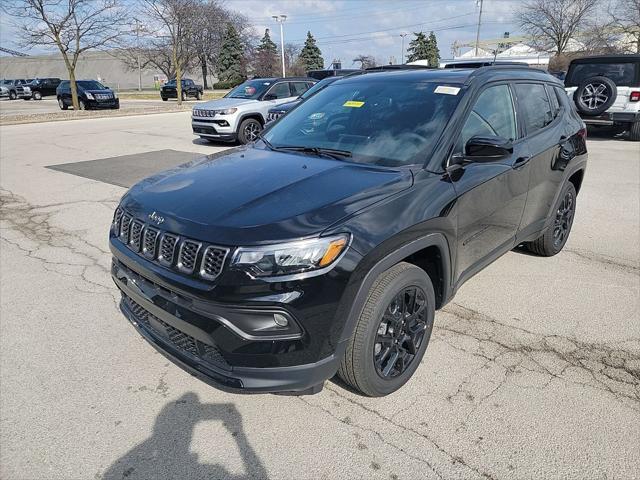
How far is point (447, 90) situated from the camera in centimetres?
317

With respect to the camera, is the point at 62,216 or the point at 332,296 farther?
the point at 62,216

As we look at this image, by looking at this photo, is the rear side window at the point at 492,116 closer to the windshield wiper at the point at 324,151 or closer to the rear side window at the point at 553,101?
the windshield wiper at the point at 324,151

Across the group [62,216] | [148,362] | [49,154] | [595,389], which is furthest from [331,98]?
[49,154]

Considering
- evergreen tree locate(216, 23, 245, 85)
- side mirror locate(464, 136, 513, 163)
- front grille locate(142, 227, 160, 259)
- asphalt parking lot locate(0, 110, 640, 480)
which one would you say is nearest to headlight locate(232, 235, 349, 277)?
front grille locate(142, 227, 160, 259)

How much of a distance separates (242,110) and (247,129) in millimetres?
490

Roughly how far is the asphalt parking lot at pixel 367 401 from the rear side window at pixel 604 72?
29.9 ft

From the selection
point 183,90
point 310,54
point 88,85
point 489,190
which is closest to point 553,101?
point 489,190

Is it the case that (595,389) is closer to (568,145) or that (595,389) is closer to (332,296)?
(332,296)

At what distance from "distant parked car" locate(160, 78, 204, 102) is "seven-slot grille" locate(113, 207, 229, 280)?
37381mm

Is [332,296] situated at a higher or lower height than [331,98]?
lower

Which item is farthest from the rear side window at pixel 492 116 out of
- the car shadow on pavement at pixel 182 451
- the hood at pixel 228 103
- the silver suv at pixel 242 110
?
the hood at pixel 228 103

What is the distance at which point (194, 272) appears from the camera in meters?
2.23

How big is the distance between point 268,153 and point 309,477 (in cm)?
207

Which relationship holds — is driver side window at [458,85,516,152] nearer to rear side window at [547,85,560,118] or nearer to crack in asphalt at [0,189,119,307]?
rear side window at [547,85,560,118]
